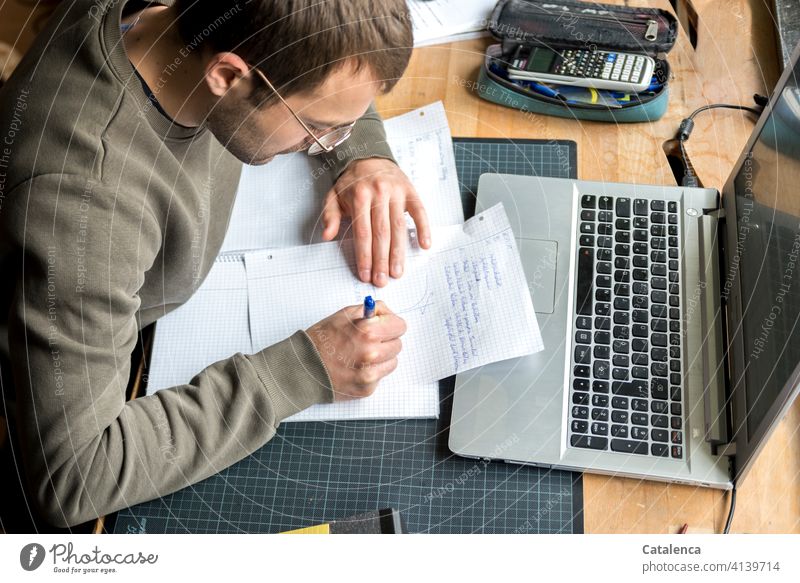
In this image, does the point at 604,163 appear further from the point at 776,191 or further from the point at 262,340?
the point at 262,340

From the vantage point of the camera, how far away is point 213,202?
90 cm

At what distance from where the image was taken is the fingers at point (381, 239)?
0.84 meters

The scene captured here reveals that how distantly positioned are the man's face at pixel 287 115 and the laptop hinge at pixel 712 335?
16.7 inches

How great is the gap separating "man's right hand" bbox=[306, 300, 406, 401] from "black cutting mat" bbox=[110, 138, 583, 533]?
43mm

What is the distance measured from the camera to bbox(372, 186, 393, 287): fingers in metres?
0.84

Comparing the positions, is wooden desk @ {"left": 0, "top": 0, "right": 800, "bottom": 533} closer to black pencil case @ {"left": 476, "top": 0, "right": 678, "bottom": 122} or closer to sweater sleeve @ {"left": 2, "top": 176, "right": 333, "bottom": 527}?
black pencil case @ {"left": 476, "top": 0, "right": 678, "bottom": 122}

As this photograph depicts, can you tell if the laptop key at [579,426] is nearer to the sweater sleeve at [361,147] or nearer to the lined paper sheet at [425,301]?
the lined paper sheet at [425,301]

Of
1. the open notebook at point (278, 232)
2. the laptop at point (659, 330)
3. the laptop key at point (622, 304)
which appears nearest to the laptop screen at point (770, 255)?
the laptop at point (659, 330)

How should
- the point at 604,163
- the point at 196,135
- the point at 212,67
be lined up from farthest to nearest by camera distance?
the point at 604,163
the point at 196,135
the point at 212,67

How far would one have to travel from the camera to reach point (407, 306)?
832 millimetres

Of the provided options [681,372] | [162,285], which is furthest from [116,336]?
[681,372]

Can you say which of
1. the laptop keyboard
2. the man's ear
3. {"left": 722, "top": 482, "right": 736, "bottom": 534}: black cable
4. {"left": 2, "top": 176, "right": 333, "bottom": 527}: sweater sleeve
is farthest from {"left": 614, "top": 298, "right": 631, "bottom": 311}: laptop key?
the man's ear
